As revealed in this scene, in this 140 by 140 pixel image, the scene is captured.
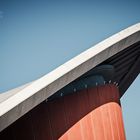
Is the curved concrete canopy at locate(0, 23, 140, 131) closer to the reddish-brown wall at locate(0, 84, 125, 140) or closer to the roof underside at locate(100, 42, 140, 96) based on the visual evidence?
the reddish-brown wall at locate(0, 84, 125, 140)

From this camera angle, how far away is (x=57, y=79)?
731 centimetres

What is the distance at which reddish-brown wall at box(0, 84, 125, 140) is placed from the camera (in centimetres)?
909

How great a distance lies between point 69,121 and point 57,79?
2.77 m

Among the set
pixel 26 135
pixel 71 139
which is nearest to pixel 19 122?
pixel 26 135

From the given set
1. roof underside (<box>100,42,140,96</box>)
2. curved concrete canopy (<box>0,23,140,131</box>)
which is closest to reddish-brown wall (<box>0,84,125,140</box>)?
curved concrete canopy (<box>0,23,140,131</box>)

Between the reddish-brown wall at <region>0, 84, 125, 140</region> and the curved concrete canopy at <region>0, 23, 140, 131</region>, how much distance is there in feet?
5.90

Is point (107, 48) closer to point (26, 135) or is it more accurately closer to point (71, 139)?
point (71, 139)

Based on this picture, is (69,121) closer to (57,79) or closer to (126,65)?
(57,79)

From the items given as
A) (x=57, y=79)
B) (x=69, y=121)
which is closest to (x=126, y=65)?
(x=69, y=121)

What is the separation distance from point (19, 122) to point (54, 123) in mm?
1558

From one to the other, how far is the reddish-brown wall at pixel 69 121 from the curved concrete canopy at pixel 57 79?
70.7 inches

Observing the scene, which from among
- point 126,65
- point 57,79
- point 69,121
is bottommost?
point 69,121

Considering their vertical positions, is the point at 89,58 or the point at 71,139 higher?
the point at 89,58

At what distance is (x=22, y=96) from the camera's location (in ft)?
21.4
